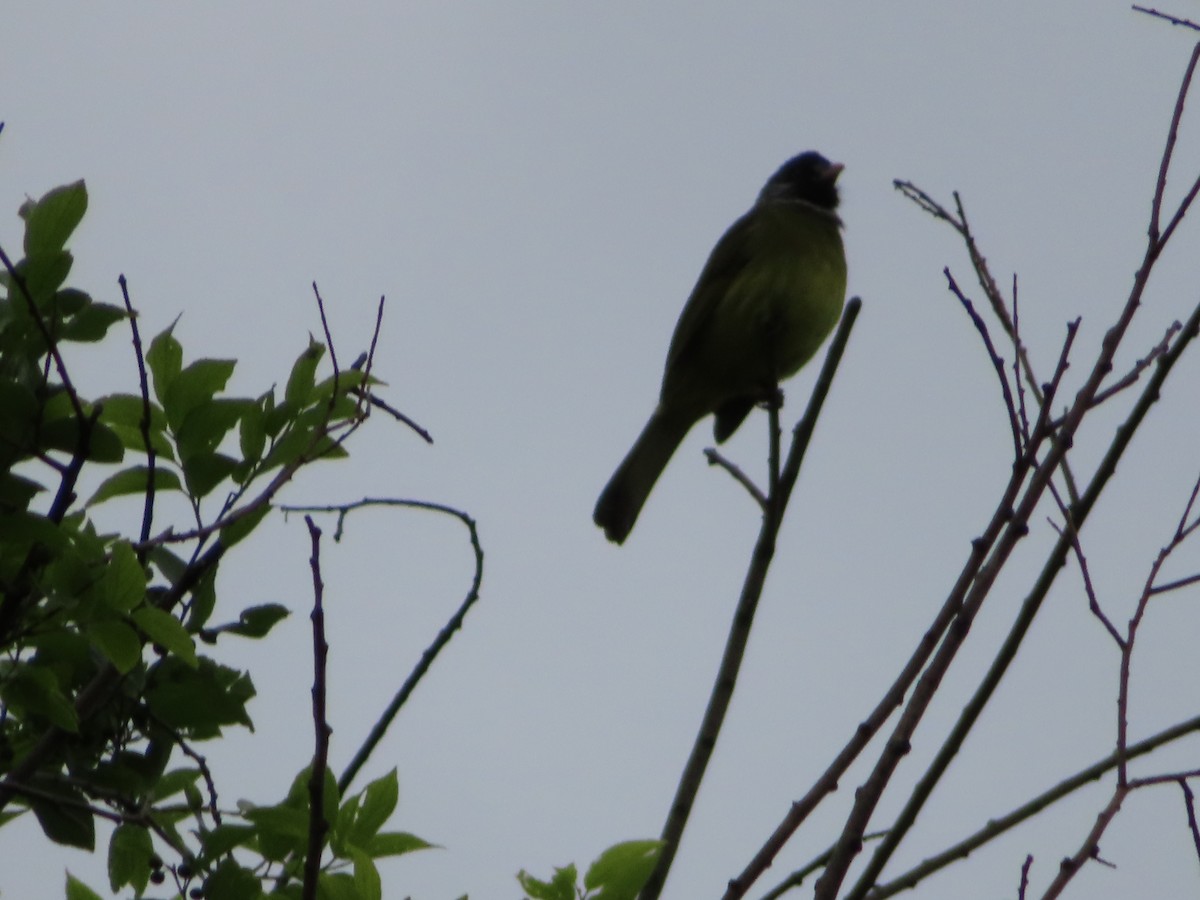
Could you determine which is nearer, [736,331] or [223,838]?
[223,838]

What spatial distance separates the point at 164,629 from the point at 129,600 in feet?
0.20

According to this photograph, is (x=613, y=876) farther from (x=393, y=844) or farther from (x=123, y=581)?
(x=123, y=581)

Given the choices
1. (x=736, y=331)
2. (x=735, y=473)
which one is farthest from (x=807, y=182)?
(x=735, y=473)

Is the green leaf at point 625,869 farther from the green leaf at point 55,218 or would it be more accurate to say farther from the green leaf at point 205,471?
the green leaf at point 55,218

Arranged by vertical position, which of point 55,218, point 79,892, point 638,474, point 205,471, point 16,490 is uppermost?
point 638,474

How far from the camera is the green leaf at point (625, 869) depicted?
2.36 meters

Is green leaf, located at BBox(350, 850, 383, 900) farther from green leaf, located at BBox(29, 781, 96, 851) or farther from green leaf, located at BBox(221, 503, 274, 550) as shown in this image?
green leaf, located at BBox(221, 503, 274, 550)

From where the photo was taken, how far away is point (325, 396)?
2.54 meters

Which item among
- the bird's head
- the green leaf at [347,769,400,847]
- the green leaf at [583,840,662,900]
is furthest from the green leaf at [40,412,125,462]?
the bird's head

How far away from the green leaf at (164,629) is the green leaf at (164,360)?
0.50 meters

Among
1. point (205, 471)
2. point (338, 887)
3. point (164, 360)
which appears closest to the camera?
point (338, 887)

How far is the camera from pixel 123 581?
2057 millimetres

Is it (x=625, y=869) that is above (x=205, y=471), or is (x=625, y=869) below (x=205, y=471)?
below

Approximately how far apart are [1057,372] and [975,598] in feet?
1.41
